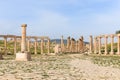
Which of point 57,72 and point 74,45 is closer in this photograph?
point 57,72

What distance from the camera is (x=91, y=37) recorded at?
8012 cm

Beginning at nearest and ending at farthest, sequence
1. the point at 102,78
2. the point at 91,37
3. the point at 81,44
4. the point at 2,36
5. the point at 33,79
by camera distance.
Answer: the point at 33,79
the point at 102,78
the point at 2,36
the point at 91,37
the point at 81,44

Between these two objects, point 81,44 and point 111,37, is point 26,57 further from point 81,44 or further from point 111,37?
point 81,44

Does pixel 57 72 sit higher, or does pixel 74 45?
pixel 74 45

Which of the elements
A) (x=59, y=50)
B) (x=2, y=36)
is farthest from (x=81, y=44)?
(x=2, y=36)

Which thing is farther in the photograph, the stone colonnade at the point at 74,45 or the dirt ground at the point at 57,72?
the stone colonnade at the point at 74,45

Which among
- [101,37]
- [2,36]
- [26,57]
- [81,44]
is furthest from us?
[81,44]

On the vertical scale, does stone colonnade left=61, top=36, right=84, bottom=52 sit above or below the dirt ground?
above

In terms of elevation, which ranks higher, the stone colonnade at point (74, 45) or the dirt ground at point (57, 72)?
the stone colonnade at point (74, 45)

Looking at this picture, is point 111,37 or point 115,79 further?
point 111,37

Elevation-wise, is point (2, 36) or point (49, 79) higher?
point (2, 36)

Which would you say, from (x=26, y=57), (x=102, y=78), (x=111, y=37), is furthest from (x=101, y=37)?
(x=102, y=78)

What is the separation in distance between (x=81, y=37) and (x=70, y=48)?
174 inches

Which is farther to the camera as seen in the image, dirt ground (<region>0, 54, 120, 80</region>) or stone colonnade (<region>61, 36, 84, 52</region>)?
stone colonnade (<region>61, 36, 84, 52</region>)
